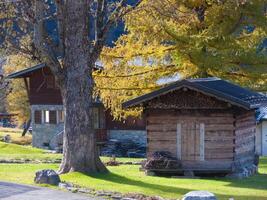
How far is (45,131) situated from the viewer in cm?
5347

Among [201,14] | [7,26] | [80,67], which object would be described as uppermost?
[201,14]

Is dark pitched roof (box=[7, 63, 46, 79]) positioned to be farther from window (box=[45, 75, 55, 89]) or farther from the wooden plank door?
the wooden plank door

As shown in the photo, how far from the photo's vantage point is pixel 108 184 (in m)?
19.8

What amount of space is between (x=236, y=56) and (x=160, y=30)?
13.3 ft

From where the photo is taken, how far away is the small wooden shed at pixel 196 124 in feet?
78.6

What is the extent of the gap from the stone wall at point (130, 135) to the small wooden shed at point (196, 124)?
2494cm

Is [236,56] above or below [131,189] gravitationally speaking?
above

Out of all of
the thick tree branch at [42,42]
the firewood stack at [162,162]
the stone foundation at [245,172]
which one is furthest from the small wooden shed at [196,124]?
the thick tree branch at [42,42]

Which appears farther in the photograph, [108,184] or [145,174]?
[145,174]

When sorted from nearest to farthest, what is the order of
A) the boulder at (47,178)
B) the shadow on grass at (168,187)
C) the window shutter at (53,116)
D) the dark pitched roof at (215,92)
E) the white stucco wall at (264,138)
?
the shadow on grass at (168,187)
the boulder at (47,178)
the dark pitched roof at (215,92)
the window shutter at (53,116)
the white stucco wall at (264,138)

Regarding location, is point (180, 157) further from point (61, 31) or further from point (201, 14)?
point (201, 14)

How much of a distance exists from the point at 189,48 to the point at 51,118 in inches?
968

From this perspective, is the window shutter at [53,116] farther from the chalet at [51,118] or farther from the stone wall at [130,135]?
the stone wall at [130,135]

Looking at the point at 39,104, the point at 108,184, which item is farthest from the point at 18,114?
the point at 108,184
